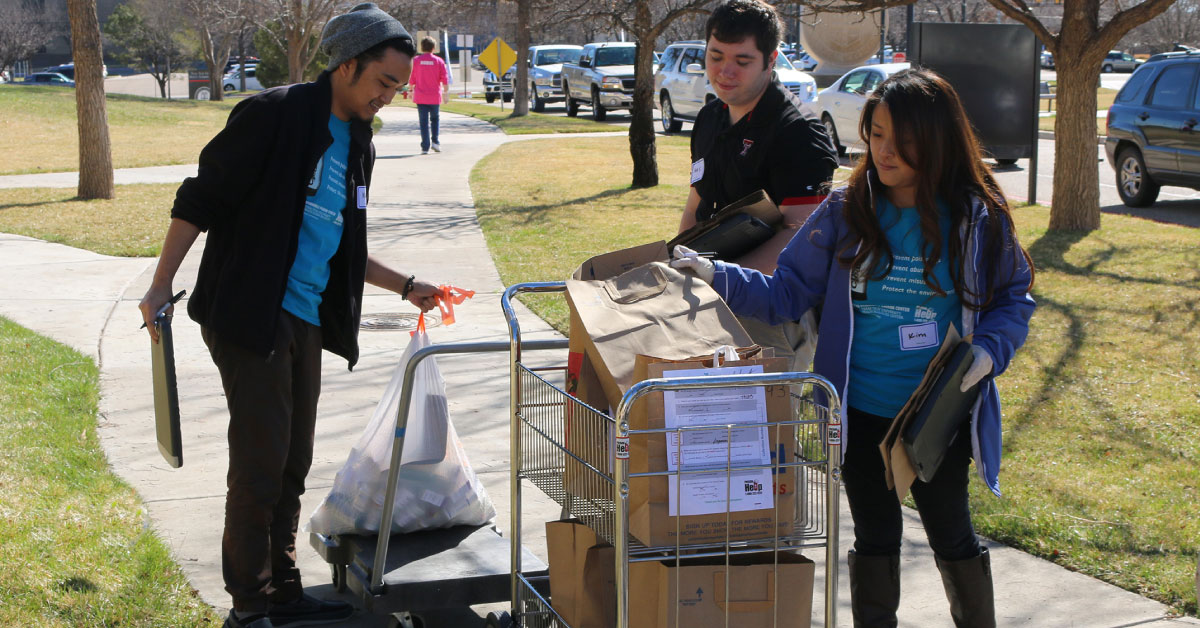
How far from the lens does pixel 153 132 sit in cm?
2734

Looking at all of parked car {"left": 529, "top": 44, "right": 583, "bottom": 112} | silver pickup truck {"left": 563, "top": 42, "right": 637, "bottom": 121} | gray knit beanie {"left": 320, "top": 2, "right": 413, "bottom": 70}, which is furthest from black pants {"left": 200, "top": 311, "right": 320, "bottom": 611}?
parked car {"left": 529, "top": 44, "right": 583, "bottom": 112}

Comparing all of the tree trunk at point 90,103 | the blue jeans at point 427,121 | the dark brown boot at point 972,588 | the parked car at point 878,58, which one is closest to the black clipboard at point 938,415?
the dark brown boot at point 972,588

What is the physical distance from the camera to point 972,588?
10.4 ft

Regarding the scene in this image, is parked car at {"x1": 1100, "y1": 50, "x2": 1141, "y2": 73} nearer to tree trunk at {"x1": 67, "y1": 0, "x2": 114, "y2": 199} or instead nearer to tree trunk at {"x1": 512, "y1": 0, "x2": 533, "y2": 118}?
tree trunk at {"x1": 512, "y1": 0, "x2": 533, "y2": 118}

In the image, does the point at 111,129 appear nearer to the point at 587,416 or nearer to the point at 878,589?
the point at 587,416

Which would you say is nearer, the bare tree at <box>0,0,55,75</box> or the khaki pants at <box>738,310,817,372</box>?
the khaki pants at <box>738,310,817,372</box>

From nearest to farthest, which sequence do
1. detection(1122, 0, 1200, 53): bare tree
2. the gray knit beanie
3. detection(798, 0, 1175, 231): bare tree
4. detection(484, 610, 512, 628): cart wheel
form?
1. the gray knit beanie
2. detection(484, 610, 512, 628): cart wheel
3. detection(798, 0, 1175, 231): bare tree
4. detection(1122, 0, 1200, 53): bare tree

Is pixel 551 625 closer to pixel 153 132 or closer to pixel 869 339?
pixel 869 339

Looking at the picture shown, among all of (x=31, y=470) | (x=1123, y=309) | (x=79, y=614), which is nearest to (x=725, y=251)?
(x=79, y=614)

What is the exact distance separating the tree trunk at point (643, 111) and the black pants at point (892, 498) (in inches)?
517

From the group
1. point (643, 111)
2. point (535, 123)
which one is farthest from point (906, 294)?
point (535, 123)

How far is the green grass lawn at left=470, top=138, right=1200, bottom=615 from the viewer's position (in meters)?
4.41

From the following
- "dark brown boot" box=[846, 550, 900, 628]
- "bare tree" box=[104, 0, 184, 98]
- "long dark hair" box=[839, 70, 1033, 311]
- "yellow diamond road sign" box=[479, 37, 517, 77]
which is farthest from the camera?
"bare tree" box=[104, 0, 184, 98]

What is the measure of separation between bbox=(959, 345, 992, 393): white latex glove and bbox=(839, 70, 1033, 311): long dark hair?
0.15 m
